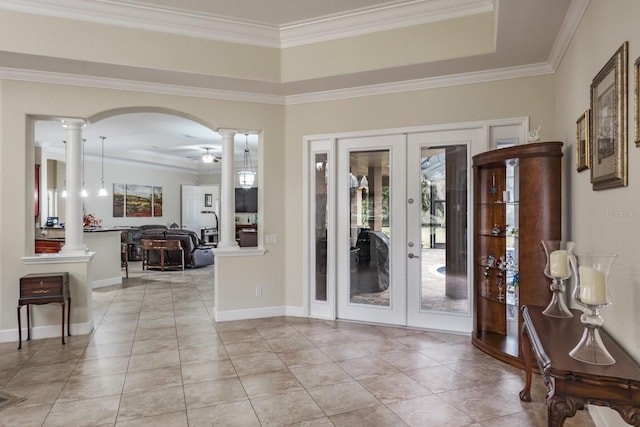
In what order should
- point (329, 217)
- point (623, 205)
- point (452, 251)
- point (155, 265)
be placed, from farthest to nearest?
point (155, 265), point (329, 217), point (452, 251), point (623, 205)

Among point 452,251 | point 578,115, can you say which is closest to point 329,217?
point 452,251

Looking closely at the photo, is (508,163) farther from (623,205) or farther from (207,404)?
(207,404)

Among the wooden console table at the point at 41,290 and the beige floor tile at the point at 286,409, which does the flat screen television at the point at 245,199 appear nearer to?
the wooden console table at the point at 41,290

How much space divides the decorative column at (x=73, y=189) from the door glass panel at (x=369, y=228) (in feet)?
10.2

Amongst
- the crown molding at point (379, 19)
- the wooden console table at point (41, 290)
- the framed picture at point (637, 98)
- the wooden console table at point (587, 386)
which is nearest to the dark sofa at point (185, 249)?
the wooden console table at point (41, 290)

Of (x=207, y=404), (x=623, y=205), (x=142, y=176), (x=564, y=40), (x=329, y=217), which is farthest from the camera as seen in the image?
(x=142, y=176)

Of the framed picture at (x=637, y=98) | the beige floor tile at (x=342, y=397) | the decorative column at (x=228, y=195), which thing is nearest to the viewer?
the framed picture at (x=637, y=98)

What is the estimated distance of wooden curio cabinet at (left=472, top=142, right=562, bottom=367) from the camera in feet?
10.6

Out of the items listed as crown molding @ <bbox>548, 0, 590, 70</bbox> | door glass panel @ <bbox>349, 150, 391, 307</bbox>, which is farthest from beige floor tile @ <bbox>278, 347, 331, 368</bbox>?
crown molding @ <bbox>548, 0, 590, 70</bbox>

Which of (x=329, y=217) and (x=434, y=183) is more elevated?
(x=434, y=183)

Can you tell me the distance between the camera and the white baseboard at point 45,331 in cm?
410

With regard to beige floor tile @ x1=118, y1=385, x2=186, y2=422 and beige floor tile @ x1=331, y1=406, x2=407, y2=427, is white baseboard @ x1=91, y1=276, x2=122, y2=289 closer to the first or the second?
beige floor tile @ x1=118, y1=385, x2=186, y2=422

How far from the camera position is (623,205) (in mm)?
2162

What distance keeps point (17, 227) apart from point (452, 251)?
15.3 ft
